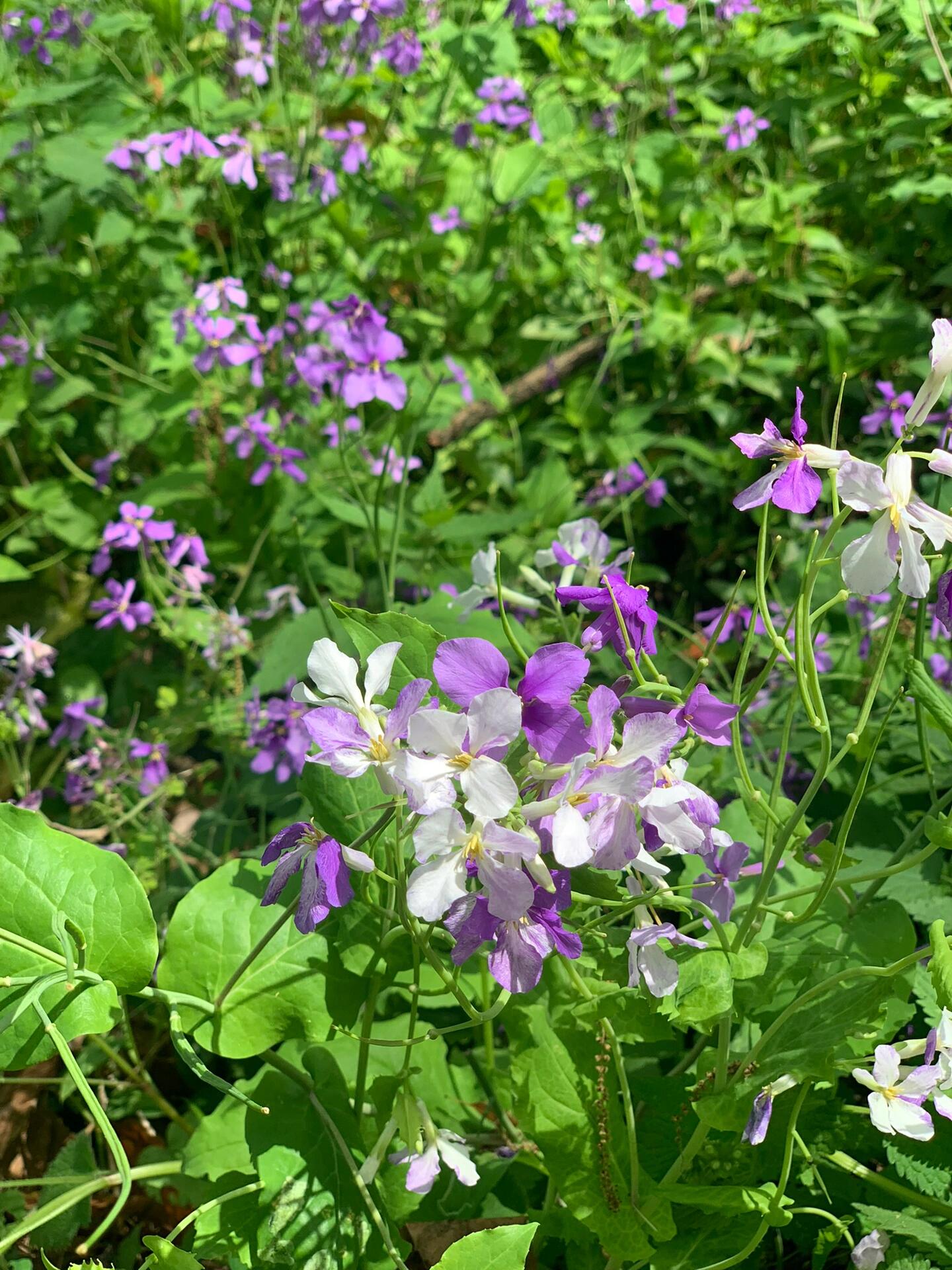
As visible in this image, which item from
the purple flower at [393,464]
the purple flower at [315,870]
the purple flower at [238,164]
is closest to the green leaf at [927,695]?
the purple flower at [315,870]

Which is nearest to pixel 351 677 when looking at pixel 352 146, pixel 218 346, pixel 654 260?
pixel 218 346

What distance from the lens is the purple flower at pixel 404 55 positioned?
2895mm

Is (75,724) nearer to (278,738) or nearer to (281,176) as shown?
(278,738)

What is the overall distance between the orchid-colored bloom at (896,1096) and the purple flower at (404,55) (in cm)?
285

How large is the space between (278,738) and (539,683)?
132 centimetres

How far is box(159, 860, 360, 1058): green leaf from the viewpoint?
3.70 feet

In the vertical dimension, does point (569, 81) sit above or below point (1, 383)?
above

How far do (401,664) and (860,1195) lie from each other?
2.91ft

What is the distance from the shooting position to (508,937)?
2.68ft

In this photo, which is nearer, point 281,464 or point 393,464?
point 393,464

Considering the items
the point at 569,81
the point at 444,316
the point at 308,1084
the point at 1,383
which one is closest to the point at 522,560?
the point at 444,316

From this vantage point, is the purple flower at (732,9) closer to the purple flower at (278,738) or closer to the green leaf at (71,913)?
the purple flower at (278,738)

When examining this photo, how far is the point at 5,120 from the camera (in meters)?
3.09

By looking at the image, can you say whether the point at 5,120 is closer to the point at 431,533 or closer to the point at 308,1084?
the point at 431,533
